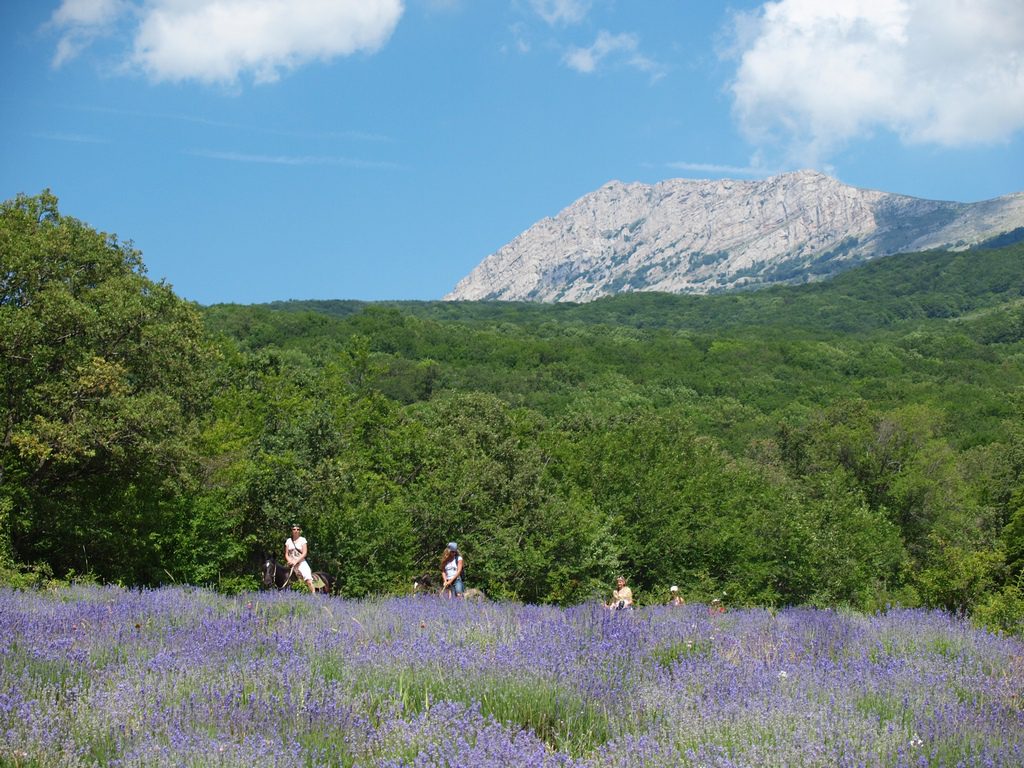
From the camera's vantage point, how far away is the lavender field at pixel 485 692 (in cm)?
386

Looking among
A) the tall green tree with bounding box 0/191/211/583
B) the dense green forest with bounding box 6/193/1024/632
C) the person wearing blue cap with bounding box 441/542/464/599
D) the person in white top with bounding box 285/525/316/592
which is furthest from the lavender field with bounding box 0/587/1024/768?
the tall green tree with bounding box 0/191/211/583

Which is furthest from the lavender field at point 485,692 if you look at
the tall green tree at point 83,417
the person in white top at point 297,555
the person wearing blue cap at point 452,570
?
the tall green tree at point 83,417

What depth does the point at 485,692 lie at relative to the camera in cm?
474

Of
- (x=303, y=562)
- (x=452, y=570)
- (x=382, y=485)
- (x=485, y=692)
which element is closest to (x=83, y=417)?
(x=303, y=562)

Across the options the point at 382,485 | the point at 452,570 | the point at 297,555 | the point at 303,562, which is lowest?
the point at 452,570

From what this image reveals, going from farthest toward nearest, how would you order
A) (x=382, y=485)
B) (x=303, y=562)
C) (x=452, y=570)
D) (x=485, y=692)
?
1. (x=382, y=485)
2. (x=303, y=562)
3. (x=452, y=570)
4. (x=485, y=692)

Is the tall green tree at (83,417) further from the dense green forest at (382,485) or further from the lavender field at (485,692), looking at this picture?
the lavender field at (485,692)

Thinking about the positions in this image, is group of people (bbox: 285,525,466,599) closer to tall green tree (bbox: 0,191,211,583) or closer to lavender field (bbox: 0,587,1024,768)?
tall green tree (bbox: 0,191,211,583)

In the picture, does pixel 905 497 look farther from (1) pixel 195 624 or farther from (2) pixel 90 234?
(1) pixel 195 624

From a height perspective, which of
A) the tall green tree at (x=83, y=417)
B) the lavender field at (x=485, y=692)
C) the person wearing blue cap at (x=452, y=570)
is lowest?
the person wearing blue cap at (x=452, y=570)

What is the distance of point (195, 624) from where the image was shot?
22.1ft

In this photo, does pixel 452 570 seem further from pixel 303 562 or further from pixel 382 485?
pixel 382 485

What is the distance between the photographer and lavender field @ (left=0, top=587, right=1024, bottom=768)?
386 cm

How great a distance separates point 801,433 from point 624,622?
52.4 meters
